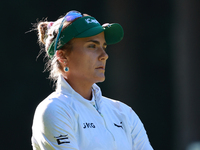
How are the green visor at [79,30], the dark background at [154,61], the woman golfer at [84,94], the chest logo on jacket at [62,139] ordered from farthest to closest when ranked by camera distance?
1. the dark background at [154,61]
2. the green visor at [79,30]
3. the woman golfer at [84,94]
4. the chest logo on jacket at [62,139]

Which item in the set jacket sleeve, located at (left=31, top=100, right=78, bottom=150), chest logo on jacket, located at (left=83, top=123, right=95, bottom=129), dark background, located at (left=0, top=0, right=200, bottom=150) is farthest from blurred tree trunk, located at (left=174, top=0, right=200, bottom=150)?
jacket sleeve, located at (left=31, top=100, right=78, bottom=150)

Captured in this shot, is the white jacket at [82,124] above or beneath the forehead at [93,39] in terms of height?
beneath

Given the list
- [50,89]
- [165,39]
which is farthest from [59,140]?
[165,39]

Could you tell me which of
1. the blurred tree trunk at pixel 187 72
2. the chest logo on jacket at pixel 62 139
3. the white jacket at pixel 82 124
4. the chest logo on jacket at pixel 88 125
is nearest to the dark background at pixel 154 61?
the blurred tree trunk at pixel 187 72

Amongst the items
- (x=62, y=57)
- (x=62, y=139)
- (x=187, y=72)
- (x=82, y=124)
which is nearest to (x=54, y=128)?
(x=62, y=139)

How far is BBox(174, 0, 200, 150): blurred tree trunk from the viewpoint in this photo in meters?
4.71

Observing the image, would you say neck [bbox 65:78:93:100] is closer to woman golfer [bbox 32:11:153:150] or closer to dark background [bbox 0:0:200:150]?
woman golfer [bbox 32:11:153:150]

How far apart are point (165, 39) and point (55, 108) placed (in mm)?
3152

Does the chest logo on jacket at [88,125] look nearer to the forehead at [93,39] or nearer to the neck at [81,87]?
the neck at [81,87]

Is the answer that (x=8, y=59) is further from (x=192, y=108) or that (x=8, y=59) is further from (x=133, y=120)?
(x=192, y=108)

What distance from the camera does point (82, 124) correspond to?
188 cm

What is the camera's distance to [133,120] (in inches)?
86.0

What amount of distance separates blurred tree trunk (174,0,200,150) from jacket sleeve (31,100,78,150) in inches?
123

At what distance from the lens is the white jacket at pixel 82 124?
1.76 meters
